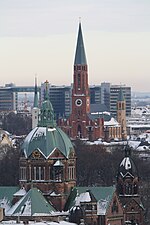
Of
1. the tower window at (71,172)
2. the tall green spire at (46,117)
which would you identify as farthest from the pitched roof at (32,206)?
the tall green spire at (46,117)

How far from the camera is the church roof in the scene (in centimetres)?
10744

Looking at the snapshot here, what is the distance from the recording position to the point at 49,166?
4220 inches

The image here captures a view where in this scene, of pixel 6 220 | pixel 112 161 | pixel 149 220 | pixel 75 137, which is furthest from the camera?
pixel 75 137

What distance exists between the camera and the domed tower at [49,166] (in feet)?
351

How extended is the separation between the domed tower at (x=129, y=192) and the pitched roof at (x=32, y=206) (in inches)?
281

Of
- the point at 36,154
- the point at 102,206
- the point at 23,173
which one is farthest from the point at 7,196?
the point at 102,206

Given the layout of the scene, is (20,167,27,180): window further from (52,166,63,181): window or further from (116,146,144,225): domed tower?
(116,146,144,225): domed tower

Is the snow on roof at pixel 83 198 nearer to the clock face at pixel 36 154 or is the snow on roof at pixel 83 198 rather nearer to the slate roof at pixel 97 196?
the slate roof at pixel 97 196

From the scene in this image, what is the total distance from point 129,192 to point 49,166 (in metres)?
7.17

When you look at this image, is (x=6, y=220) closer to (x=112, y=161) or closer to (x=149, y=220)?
(x=149, y=220)

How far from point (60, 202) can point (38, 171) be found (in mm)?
2843

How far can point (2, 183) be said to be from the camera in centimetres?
13062

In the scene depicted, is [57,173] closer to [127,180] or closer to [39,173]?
[39,173]

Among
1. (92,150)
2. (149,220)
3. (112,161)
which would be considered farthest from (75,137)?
(149,220)
